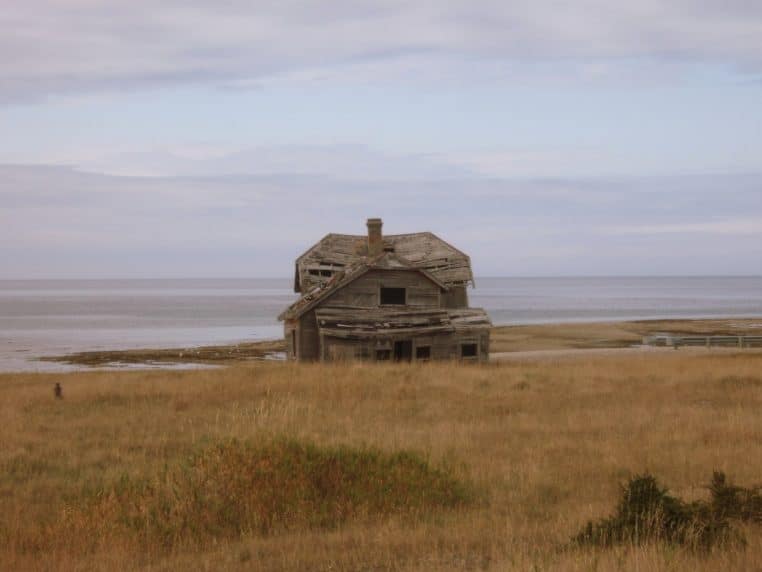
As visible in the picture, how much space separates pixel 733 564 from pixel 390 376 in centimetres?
1660

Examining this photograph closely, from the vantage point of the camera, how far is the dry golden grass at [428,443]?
7402 mm

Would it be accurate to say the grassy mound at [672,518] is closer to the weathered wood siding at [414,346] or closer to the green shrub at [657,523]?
the green shrub at [657,523]

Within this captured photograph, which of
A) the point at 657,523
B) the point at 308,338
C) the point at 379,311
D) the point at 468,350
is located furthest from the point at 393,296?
the point at 657,523

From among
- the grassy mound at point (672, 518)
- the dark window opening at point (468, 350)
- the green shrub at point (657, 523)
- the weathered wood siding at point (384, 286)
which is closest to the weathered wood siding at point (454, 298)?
the weathered wood siding at point (384, 286)

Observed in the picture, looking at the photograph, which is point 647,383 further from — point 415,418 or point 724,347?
point 724,347

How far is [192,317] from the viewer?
111 m

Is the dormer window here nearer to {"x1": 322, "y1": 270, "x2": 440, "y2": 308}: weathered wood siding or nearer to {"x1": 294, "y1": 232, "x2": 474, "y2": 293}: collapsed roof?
{"x1": 322, "y1": 270, "x2": 440, "y2": 308}: weathered wood siding

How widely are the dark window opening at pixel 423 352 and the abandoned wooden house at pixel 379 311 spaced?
4 cm

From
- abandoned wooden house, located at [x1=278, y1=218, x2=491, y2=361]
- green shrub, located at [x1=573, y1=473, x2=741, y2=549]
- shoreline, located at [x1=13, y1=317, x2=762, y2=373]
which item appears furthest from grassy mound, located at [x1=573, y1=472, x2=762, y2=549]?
shoreline, located at [x1=13, y1=317, x2=762, y2=373]

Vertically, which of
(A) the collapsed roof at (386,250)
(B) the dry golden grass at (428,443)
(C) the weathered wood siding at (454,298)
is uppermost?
(A) the collapsed roof at (386,250)

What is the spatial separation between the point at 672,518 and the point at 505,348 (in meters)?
49.9

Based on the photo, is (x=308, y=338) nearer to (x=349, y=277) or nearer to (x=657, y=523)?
(x=349, y=277)

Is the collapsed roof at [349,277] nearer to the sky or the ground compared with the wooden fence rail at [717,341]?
nearer to the sky

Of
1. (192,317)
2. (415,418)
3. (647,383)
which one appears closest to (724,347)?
(647,383)
